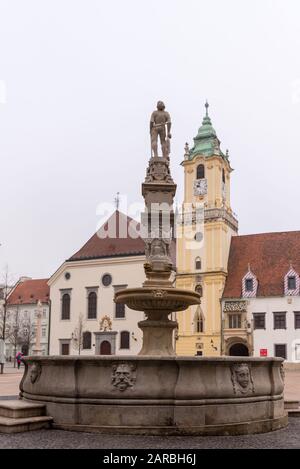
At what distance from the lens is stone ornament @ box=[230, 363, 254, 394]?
28.7 ft

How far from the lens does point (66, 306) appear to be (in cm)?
5306

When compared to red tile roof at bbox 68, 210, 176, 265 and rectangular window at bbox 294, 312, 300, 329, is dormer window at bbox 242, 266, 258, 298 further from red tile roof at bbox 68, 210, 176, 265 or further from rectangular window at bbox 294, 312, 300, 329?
red tile roof at bbox 68, 210, 176, 265

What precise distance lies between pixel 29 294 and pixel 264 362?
226 feet

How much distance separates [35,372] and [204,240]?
4215 centimetres

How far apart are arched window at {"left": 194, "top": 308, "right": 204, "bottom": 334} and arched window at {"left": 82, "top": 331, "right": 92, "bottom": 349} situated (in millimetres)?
9244

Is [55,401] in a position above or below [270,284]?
below

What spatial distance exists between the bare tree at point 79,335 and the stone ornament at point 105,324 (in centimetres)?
194

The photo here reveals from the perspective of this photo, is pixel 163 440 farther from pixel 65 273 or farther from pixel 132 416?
pixel 65 273

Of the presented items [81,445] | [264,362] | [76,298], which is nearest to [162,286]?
[264,362]

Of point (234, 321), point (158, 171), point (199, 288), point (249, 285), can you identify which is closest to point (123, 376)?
point (158, 171)

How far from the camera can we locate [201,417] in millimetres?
8242

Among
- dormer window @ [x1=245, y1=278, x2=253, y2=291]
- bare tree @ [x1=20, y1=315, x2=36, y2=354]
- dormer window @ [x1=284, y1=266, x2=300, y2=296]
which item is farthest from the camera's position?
bare tree @ [x1=20, y1=315, x2=36, y2=354]

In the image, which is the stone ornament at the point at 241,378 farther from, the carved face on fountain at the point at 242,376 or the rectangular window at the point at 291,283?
the rectangular window at the point at 291,283

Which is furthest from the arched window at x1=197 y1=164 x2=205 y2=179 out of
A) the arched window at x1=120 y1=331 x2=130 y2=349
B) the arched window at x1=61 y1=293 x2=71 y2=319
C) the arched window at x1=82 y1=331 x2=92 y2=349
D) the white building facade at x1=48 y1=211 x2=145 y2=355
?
the arched window at x1=82 y1=331 x2=92 y2=349
